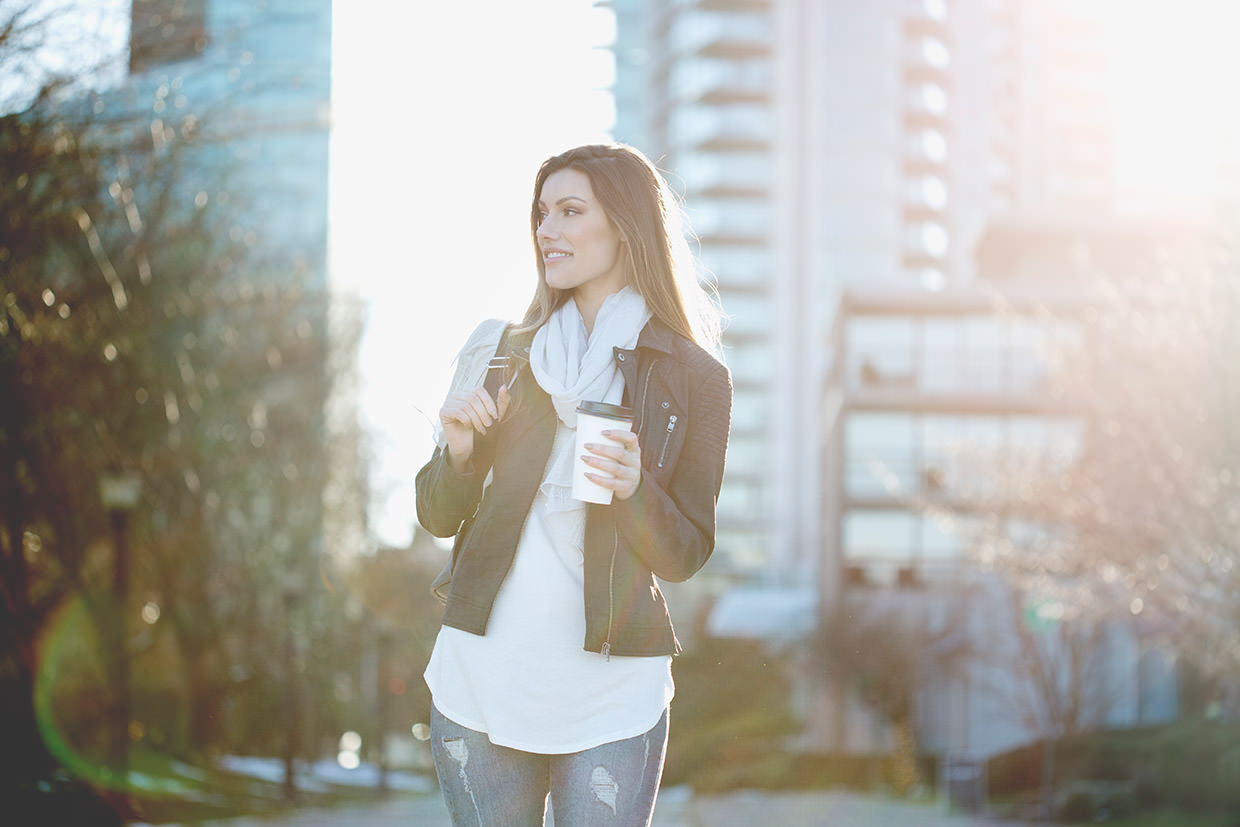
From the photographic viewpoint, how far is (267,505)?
70.3 ft

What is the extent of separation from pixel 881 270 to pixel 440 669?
64400 mm

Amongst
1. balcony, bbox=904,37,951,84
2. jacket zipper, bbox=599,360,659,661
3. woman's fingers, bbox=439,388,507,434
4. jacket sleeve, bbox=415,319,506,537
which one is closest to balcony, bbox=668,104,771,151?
balcony, bbox=904,37,951,84

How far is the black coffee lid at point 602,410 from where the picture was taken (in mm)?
2506

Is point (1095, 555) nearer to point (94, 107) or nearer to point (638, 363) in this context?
point (94, 107)

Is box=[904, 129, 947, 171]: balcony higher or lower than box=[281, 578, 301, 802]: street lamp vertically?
higher

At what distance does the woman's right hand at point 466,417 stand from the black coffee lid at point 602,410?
0.21 meters

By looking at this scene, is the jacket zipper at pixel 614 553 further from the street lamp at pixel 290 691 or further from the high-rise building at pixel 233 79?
the street lamp at pixel 290 691

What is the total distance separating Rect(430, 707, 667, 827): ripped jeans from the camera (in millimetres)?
2592

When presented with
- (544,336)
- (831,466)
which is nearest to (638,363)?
(544,336)

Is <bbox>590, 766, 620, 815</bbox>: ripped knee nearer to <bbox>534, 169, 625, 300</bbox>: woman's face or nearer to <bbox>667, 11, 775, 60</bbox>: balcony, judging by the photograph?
<bbox>534, 169, 625, 300</bbox>: woman's face

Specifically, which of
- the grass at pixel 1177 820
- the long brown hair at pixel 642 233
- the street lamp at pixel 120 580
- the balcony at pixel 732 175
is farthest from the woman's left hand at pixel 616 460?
the balcony at pixel 732 175

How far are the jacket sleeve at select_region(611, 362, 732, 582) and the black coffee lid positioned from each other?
0.15m

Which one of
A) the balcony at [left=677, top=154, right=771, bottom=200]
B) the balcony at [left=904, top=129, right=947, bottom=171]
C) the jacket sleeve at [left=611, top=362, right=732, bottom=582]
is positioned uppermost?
the balcony at [left=904, top=129, right=947, bottom=171]

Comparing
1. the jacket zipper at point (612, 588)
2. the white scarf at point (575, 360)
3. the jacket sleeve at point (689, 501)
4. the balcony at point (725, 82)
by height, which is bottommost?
the jacket zipper at point (612, 588)
